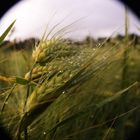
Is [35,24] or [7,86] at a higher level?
[35,24]

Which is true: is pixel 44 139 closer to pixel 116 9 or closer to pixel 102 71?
pixel 102 71

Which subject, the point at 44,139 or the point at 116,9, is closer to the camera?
the point at 44,139

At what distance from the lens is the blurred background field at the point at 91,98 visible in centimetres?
125

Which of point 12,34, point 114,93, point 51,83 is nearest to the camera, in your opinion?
point 51,83

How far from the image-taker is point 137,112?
146cm

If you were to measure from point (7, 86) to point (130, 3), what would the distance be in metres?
0.45

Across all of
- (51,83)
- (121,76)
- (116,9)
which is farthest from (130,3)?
(51,83)

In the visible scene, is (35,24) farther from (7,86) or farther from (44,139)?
(44,139)

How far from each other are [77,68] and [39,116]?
151 mm

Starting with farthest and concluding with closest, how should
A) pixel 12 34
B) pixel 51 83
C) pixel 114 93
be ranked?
pixel 12 34 → pixel 114 93 → pixel 51 83

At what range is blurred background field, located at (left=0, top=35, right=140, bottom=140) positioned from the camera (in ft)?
4.09

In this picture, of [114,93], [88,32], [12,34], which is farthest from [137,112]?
[12,34]

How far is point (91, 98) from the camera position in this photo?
1286 mm

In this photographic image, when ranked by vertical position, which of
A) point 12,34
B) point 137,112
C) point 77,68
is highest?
point 12,34
